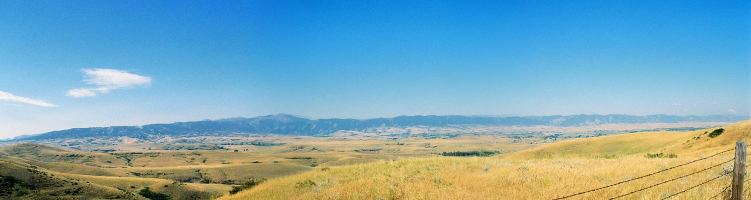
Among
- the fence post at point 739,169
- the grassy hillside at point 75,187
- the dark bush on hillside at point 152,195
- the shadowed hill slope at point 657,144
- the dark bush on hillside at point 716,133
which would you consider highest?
the fence post at point 739,169

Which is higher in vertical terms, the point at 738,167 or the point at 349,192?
the point at 738,167

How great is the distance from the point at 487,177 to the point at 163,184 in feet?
348

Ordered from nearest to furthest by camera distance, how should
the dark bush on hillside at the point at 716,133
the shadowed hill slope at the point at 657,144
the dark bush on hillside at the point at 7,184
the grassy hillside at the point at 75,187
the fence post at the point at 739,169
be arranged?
the fence post at the point at 739,169, the shadowed hill slope at the point at 657,144, the dark bush on hillside at the point at 716,133, the dark bush on hillside at the point at 7,184, the grassy hillside at the point at 75,187

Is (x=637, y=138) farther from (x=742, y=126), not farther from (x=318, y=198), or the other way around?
(x=318, y=198)

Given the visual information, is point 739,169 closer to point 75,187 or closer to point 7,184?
point 75,187

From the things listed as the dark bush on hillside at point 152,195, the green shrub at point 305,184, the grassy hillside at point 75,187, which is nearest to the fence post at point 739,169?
the green shrub at point 305,184

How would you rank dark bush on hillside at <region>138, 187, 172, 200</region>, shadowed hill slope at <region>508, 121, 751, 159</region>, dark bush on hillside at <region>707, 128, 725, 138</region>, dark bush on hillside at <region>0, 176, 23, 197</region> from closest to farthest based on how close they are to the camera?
shadowed hill slope at <region>508, 121, 751, 159</region>
dark bush on hillside at <region>707, 128, 725, 138</region>
dark bush on hillside at <region>0, 176, 23, 197</region>
dark bush on hillside at <region>138, 187, 172, 200</region>

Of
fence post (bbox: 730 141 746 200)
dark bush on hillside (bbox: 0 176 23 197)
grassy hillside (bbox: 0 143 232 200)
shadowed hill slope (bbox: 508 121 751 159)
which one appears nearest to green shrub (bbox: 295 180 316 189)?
fence post (bbox: 730 141 746 200)

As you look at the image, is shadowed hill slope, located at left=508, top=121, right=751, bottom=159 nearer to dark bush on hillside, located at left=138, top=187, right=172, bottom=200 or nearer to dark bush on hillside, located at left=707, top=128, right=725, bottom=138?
dark bush on hillside, located at left=707, top=128, right=725, bottom=138

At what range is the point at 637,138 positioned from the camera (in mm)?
49531

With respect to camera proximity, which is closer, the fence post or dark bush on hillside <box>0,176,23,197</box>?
the fence post

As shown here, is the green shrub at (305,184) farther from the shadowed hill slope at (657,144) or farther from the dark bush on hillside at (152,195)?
the dark bush on hillside at (152,195)

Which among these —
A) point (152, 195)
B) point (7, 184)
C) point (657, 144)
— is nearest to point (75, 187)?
point (7, 184)

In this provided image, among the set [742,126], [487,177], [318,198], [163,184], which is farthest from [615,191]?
[163,184]
